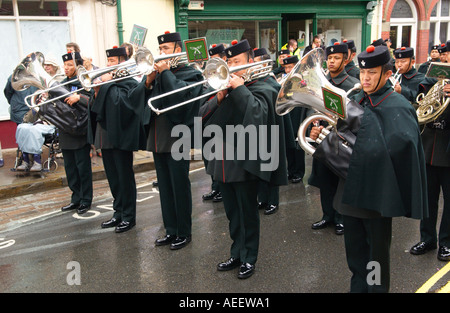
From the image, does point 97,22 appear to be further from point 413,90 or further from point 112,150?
point 413,90

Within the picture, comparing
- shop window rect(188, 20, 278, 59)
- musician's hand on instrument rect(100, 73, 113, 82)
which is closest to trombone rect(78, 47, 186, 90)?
musician's hand on instrument rect(100, 73, 113, 82)

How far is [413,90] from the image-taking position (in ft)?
17.5

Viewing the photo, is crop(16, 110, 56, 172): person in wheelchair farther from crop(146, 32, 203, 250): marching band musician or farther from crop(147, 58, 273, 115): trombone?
crop(147, 58, 273, 115): trombone

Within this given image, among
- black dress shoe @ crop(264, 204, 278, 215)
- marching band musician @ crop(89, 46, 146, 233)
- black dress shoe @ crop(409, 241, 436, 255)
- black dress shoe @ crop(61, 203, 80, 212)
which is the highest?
marching band musician @ crop(89, 46, 146, 233)

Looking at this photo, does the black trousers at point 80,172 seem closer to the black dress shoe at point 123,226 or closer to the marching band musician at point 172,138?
the black dress shoe at point 123,226

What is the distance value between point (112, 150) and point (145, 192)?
70.8 inches

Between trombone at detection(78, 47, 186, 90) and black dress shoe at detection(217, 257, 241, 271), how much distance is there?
7.13 ft

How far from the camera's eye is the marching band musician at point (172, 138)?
4676mm

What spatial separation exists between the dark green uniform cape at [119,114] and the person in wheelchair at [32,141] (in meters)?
2.92

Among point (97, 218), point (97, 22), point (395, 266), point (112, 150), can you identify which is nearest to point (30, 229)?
point (97, 218)

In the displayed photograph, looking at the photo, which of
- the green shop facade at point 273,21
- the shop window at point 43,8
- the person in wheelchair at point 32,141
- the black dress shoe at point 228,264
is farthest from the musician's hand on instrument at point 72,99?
the green shop facade at point 273,21

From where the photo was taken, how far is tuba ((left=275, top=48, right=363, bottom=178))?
3178 millimetres

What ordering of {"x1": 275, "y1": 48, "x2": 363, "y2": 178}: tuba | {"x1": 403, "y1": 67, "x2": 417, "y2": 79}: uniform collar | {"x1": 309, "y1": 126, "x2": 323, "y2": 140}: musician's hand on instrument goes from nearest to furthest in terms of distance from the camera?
{"x1": 275, "y1": 48, "x2": 363, "y2": 178}: tuba < {"x1": 309, "y1": 126, "x2": 323, "y2": 140}: musician's hand on instrument < {"x1": 403, "y1": 67, "x2": 417, "y2": 79}: uniform collar
